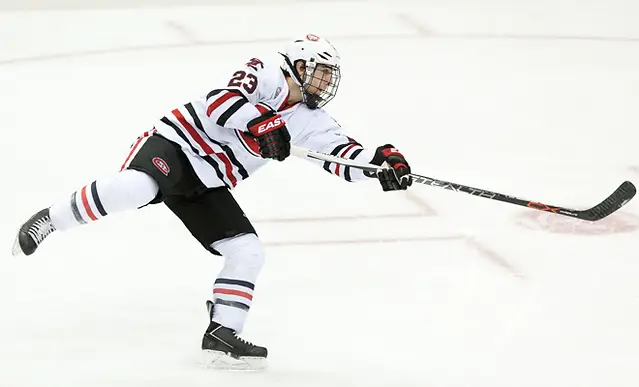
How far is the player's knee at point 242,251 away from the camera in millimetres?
3221

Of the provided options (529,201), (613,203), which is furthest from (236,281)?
(613,203)

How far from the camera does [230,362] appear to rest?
3.25 meters

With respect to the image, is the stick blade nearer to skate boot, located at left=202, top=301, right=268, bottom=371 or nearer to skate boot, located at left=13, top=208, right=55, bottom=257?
skate boot, located at left=202, top=301, right=268, bottom=371

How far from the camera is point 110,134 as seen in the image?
555 cm

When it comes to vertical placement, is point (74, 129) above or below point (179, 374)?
above

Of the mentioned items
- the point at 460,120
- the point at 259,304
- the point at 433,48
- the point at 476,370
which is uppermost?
the point at 433,48

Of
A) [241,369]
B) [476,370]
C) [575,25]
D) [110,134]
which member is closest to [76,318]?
[241,369]

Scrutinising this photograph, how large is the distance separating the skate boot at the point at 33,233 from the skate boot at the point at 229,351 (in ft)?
1.82

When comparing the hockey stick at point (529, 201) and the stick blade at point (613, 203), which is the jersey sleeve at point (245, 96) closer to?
the hockey stick at point (529, 201)

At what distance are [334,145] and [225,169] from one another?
35cm

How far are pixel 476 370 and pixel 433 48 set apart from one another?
13.3 ft

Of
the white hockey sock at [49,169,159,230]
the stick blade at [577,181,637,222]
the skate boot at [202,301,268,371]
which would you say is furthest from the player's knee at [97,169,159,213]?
the stick blade at [577,181,637,222]

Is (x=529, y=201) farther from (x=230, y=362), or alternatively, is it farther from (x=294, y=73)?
(x=230, y=362)

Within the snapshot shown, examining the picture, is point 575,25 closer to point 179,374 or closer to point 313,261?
point 313,261
